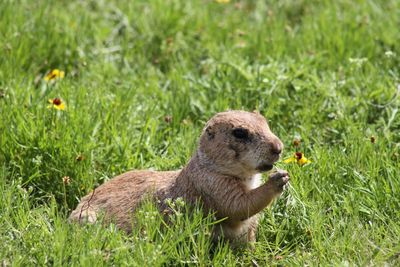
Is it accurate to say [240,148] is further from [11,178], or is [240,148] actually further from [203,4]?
[203,4]

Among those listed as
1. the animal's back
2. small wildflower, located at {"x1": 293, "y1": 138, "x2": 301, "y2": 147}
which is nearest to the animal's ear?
the animal's back

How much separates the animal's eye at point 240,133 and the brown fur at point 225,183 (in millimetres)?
10

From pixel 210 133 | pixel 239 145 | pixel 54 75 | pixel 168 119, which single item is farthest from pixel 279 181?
pixel 54 75

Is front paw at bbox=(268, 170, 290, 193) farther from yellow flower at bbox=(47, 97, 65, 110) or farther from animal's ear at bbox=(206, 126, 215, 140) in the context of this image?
yellow flower at bbox=(47, 97, 65, 110)

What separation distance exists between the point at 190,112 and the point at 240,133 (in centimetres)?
152

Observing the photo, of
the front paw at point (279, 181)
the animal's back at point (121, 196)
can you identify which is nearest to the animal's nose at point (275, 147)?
the front paw at point (279, 181)

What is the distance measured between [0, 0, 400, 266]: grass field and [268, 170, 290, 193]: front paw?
34cm

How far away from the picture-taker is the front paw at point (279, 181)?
472 cm

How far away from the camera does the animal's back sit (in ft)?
16.6

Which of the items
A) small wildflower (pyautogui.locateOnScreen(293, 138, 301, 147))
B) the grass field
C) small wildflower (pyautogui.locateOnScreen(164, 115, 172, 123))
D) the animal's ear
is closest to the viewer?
the grass field

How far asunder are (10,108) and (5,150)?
13.5 inches

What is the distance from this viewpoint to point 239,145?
4891mm

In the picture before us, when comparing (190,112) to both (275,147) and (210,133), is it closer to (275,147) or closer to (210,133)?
(210,133)

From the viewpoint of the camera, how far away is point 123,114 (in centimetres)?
610
